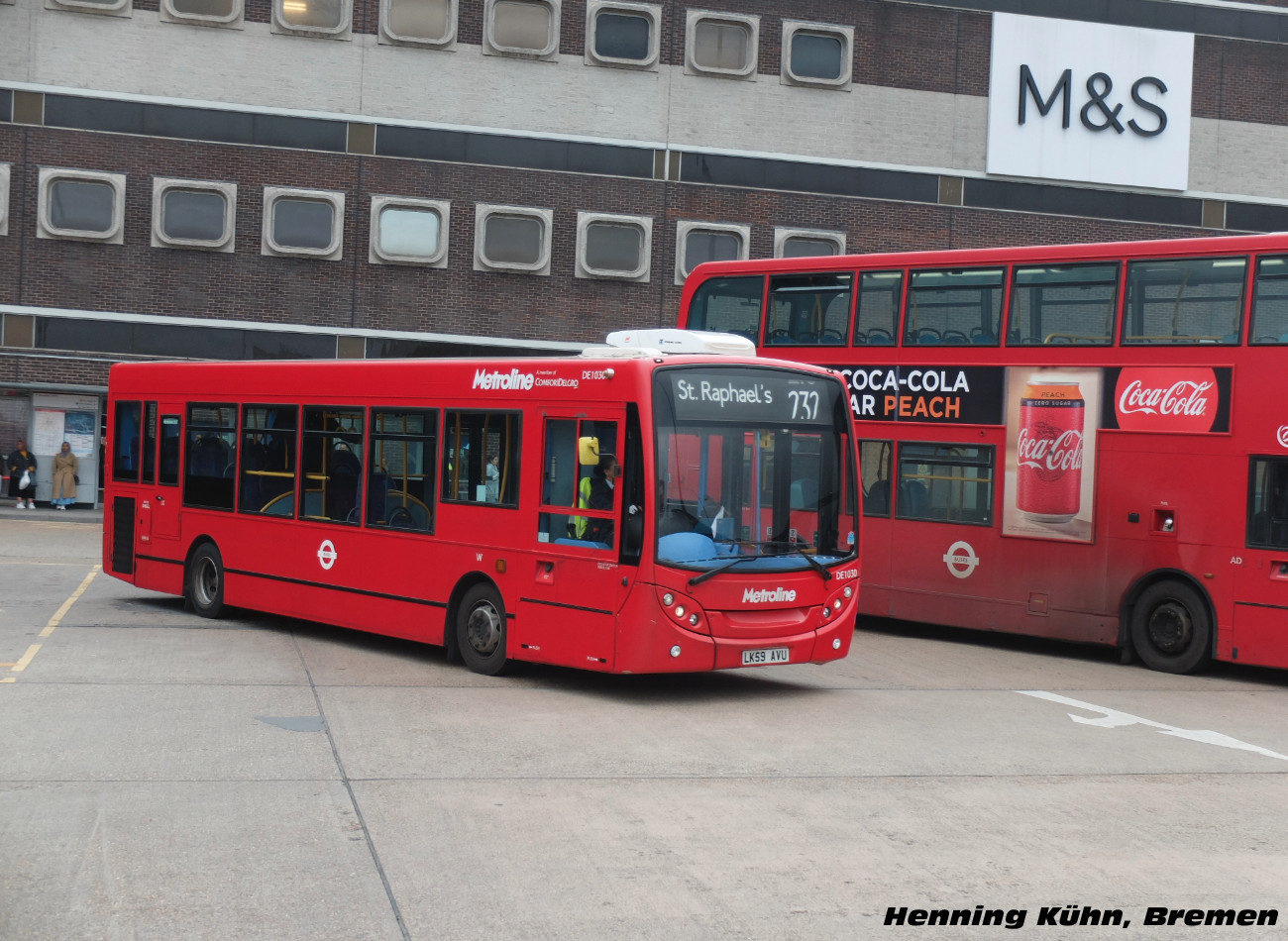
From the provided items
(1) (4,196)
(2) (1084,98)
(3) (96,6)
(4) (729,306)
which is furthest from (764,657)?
(2) (1084,98)

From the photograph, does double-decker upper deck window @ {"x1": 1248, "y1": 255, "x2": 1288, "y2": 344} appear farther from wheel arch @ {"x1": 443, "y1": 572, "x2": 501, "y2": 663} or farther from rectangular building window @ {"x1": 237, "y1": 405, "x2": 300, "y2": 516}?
rectangular building window @ {"x1": 237, "y1": 405, "x2": 300, "y2": 516}

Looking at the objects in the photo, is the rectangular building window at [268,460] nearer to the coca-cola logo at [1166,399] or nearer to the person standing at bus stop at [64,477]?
the coca-cola logo at [1166,399]

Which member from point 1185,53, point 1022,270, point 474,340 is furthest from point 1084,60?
point 1022,270

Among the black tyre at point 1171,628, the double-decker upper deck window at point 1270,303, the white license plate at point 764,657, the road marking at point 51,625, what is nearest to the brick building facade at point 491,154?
the road marking at point 51,625

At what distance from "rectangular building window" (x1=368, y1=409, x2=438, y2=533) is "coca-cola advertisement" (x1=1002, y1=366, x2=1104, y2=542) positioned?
6057 mm

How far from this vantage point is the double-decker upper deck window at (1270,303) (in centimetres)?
1373

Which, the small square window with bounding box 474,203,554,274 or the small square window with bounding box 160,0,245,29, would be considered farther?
the small square window with bounding box 474,203,554,274

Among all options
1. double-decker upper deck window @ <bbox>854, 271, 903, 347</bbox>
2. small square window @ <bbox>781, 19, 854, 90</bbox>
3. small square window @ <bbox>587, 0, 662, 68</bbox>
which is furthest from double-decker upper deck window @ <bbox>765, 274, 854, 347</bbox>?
small square window @ <bbox>781, 19, 854, 90</bbox>

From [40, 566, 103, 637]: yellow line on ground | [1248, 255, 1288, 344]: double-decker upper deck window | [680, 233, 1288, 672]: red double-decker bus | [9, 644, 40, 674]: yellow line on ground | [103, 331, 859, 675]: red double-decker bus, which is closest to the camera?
[103, 331, 859, 675]: red double-decker bus

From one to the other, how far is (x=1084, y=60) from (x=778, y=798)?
31841 millimetres

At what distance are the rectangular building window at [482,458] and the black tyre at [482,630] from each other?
809 mm

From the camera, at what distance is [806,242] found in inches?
1427

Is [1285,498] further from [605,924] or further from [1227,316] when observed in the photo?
[605,924]

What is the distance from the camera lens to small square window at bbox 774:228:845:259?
3603 cm
